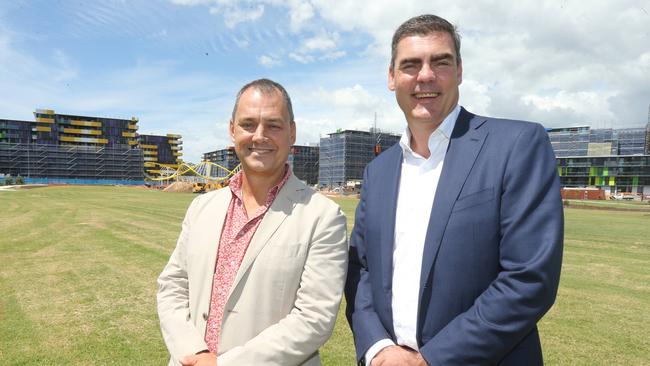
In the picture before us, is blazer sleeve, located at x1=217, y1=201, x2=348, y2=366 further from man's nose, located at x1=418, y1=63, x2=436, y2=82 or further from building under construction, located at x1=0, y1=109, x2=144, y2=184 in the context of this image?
building under construction, located at x1=0, y1=109, x2=144, y2=184

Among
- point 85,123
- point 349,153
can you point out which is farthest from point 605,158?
point 85,123

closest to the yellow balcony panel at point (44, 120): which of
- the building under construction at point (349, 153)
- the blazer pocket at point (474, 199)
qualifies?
the building under construction at point (349, 153)

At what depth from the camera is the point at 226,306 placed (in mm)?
2324

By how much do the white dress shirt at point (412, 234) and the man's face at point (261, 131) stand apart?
775 mm

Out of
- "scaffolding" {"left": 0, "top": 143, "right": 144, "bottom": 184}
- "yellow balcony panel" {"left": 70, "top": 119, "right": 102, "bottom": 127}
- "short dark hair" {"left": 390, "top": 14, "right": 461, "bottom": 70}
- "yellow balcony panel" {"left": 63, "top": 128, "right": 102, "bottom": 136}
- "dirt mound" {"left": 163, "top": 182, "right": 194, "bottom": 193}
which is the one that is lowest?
"dirt mound" {"left": 163, "top": 182, "right": 194, "bottom": 193}

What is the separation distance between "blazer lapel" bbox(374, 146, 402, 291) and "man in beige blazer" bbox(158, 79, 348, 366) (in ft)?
0.85

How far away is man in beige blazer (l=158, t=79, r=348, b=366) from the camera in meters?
2.27

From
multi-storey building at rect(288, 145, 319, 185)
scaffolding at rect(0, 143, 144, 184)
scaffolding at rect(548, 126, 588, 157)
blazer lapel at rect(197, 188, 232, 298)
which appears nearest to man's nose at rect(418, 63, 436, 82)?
blazer lapel at rect(197, 188, 232, 298)

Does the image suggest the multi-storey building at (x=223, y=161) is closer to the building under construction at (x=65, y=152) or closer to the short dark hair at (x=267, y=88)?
the building under construction at (x=65, y=152)

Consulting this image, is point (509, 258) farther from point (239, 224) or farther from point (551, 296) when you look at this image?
point (239, 224)

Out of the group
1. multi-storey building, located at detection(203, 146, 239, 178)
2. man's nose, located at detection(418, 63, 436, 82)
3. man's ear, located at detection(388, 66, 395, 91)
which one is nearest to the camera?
man's nose, located at detection(418, 63, 436, 82)

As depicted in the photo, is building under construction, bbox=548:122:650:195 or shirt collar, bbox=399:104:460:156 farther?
building under construction, bbox=548:122:650:195

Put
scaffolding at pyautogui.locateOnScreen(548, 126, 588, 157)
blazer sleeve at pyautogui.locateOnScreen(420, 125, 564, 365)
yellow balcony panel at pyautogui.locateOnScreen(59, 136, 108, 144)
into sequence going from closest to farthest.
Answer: blazer sleeve at pyautogui.locateOnScreen(420, 125, 564, 365) → yellow balcony panel at pyautogui.locateOnScreen(59, 136, 108, 144) → scaffolding at pyautogui.locateOnScreen(548, 126, 588, 157)

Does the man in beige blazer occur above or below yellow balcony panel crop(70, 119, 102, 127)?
below
